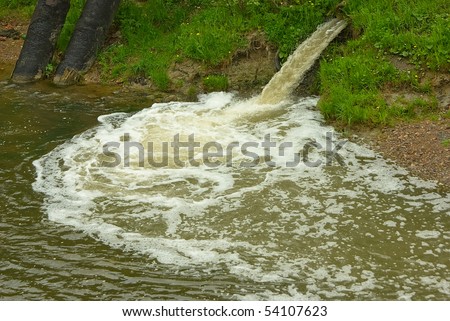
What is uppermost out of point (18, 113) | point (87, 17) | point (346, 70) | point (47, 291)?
point (87, 17)

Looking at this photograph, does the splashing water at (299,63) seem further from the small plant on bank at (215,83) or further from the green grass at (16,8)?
the green grass at (16,8)

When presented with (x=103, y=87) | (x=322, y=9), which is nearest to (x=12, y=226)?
(x=103, y=87)

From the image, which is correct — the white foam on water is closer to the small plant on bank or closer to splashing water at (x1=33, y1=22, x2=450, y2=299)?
splashing water at (x1=33, y1=22, x2=450, y2=299)

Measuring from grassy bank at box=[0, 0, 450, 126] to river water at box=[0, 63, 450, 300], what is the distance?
0.94 m

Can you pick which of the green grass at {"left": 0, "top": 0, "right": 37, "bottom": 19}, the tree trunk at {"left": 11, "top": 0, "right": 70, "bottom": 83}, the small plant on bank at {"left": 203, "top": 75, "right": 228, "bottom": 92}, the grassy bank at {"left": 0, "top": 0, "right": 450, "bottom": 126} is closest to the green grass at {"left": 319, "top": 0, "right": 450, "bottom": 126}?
the grassy bank at {"left": 0, "top": 0, "right": 450, "bottom": 126}

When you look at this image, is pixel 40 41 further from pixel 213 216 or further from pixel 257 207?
pixel 257 207

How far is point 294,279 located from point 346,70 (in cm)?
578

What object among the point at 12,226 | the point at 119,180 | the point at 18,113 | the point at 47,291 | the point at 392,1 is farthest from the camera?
the point at 392,1

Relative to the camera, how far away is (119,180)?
8828 mm

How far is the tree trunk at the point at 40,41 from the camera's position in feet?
44.2

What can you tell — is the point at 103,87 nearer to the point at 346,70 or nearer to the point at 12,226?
the point at 346,70

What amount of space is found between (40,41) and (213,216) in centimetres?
770

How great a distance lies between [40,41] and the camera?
13617 mm

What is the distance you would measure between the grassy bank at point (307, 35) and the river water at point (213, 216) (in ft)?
3.10
